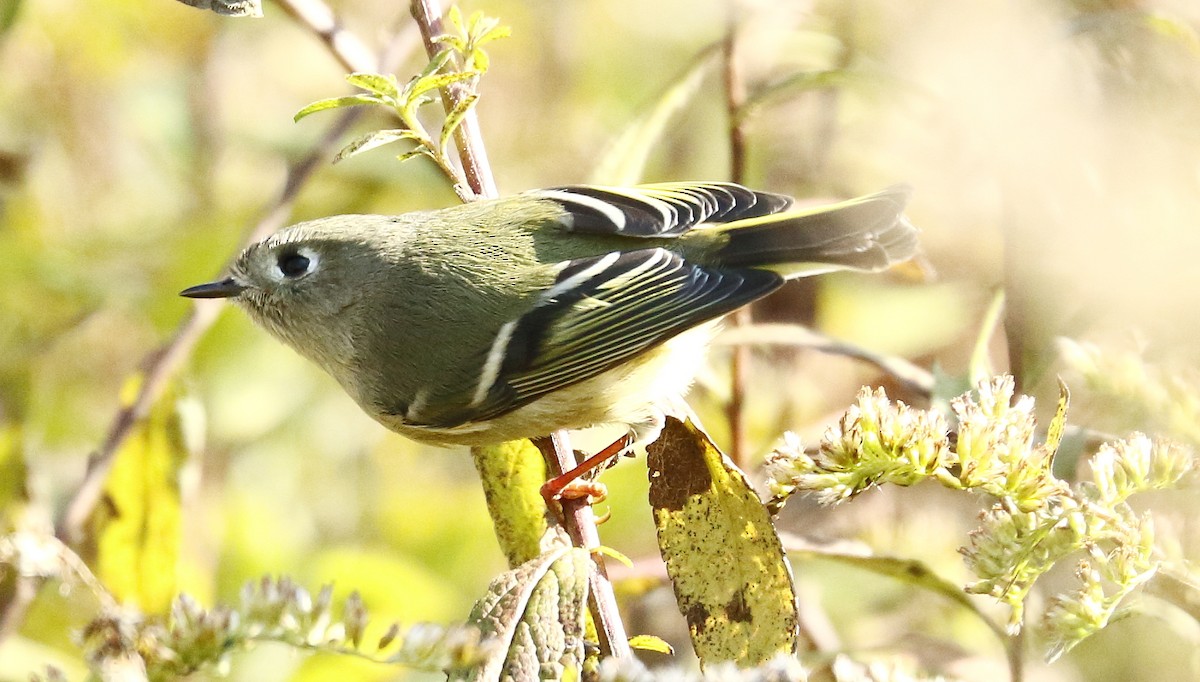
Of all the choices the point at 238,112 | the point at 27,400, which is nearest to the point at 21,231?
→ the point at 27,400

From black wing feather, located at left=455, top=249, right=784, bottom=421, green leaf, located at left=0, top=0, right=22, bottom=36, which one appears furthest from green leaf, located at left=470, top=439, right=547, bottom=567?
green leaf, located at left=0, top=0, right=22, bottom=36

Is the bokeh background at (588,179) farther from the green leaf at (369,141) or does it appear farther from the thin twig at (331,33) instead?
the green leaf at (369,141)

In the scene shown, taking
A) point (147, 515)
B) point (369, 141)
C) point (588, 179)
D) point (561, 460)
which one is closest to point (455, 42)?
point (369, 141)

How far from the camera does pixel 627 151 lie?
2014 mm

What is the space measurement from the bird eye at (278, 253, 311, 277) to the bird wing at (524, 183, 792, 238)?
1.38 ft

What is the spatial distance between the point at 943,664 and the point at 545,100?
180 cm

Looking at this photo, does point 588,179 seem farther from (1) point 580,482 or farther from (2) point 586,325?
(1) point 580,482

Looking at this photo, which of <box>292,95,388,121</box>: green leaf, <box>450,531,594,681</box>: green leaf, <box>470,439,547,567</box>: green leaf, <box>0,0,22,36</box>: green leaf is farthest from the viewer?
<box>0,0,22,36</box>: green leaf

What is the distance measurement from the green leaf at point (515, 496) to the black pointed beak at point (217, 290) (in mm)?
690

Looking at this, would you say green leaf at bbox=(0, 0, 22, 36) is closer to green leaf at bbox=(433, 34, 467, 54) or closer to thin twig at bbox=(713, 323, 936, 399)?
green leaf at bbox=(433, 34, 467, 54)

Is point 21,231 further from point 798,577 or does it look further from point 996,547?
point 996,547

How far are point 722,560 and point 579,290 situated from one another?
0.63m

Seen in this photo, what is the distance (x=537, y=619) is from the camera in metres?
1.15

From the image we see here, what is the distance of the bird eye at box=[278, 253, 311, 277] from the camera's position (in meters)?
2.07
